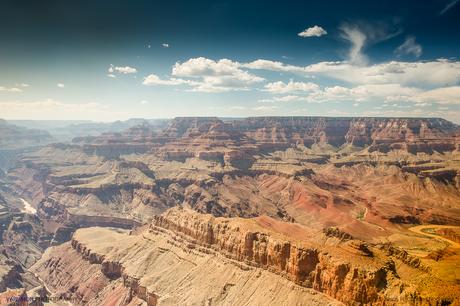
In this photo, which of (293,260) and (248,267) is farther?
(248,267)

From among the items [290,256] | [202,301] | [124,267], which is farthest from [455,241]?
[124,267]

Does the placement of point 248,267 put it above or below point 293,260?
below

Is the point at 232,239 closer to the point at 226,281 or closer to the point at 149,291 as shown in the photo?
the point at 226,281

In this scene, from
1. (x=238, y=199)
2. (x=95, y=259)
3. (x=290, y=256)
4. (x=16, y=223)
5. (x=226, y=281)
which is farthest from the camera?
(x=238, y=199)

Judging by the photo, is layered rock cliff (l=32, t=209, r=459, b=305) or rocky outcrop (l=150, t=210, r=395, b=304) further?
layered rock cliff (l=32, t=209, r=459, b=305)

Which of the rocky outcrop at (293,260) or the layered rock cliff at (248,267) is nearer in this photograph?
the rocky outcrop at (293,260)

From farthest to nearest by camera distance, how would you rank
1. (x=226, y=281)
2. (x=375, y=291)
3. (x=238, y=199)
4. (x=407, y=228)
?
(x=238, y=199) < (x=407, y=228) < (x=226, y=281) < (x=375, y=291)

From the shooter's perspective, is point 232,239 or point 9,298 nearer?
point 232,239

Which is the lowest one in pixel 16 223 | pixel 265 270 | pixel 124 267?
pixel 16 223

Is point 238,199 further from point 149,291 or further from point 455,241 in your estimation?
point 149,291

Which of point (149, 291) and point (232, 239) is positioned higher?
point (232, 239)
